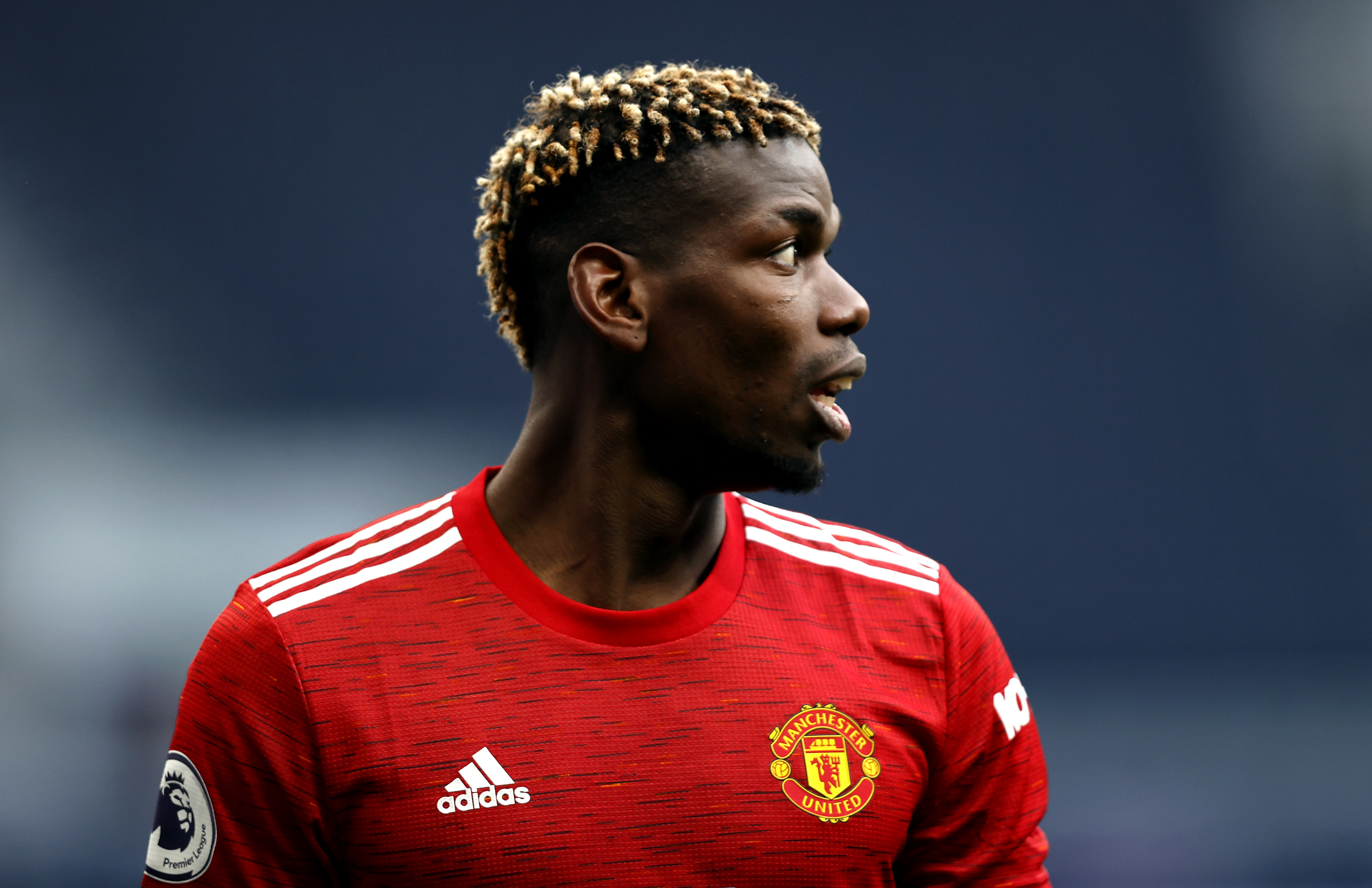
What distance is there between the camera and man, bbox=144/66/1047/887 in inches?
56.4

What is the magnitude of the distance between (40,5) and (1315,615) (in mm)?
5661

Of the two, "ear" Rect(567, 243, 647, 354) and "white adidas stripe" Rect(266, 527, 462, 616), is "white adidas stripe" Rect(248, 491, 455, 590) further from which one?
"ear" Rect(567, 243, 647, 354)

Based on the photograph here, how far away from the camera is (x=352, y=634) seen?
151 cm

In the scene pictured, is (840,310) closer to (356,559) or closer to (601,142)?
(601,142)

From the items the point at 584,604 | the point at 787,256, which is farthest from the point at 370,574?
the point at 787,256

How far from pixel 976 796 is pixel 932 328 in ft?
11.1

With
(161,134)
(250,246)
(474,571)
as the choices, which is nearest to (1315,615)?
(474,571)

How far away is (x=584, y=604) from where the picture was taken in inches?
61.9

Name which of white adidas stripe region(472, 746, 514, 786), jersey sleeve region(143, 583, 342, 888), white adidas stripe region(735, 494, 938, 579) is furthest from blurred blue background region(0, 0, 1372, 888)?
white adidas stripe region(472, 746, 514, 786)

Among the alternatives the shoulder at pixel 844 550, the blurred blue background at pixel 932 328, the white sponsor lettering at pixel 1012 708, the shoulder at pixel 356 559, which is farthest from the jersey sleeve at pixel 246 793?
the blurred blue background at pixel 932 328

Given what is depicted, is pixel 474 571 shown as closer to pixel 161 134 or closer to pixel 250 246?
pixel 250 246

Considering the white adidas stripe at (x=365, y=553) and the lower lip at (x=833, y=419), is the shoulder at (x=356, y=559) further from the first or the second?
the lower lip at (x=833, y=419)

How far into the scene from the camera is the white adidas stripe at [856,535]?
1.75 m

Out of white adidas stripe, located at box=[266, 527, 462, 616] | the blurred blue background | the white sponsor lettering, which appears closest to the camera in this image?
white adidas stripe, located at box=[266, 527, 462, 616]
